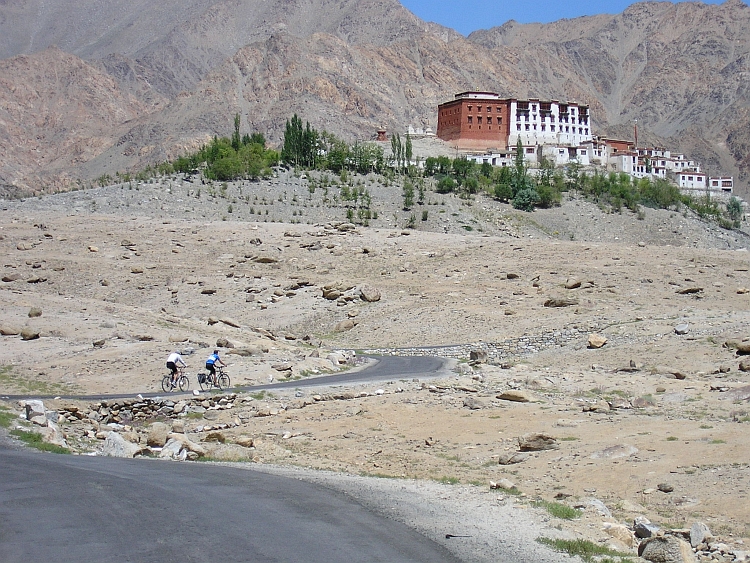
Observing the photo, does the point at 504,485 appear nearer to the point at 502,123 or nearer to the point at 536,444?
the point at 536,444

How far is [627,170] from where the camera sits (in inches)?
3890

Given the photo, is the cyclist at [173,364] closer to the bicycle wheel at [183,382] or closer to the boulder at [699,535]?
the bicycle wheel at [183,382]

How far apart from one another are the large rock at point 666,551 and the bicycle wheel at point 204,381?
13398mm

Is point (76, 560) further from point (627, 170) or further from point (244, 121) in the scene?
point (244, 121)

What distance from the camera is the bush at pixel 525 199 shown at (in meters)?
67.2

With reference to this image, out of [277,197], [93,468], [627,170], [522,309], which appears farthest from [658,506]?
[627,170]

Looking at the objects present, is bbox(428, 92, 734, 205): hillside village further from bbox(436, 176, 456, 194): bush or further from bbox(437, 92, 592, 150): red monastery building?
bbox(436, 176, 456, 194): bush

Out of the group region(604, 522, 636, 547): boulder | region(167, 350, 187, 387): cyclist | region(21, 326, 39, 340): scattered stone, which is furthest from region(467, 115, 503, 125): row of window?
region(604, 522, 636, 547): boulder

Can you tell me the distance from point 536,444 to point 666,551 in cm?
517

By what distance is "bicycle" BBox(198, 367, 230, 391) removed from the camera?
810 inches

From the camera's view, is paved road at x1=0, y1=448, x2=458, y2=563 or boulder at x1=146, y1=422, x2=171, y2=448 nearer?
paved road at x1=0, y1=448, x2=458, y2=563

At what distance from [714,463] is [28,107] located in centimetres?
20504

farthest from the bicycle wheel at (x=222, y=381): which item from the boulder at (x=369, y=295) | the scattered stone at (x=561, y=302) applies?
the scattered stone at (x=561, y=302)

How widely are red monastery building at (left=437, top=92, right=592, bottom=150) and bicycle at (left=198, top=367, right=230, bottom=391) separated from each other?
268 ft
